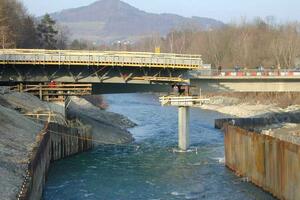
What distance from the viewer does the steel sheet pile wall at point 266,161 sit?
108ft

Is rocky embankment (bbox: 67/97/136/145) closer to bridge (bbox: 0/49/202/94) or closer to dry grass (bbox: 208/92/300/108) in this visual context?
bridge (bbox: 0/49/202/94)

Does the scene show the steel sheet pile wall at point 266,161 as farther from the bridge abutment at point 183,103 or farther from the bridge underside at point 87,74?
the bridge underside at point 87,74

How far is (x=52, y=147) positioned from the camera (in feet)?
164

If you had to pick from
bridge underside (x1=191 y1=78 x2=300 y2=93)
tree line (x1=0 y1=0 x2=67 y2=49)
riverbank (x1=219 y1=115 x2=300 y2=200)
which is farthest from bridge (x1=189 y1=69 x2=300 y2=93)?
tree line (x1=0 y1=0 x2=67 y2=49)

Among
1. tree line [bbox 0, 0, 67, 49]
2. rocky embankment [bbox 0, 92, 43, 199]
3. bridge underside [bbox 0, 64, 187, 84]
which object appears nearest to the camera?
rocky embankment [bbox 0, 92, 43, 199]

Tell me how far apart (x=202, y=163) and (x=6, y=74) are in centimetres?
2535

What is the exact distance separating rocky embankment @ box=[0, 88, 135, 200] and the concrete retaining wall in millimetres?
661

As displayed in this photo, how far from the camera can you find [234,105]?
118 metres

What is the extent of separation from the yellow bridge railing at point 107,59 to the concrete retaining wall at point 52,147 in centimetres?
758

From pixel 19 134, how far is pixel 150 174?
11.7 metres

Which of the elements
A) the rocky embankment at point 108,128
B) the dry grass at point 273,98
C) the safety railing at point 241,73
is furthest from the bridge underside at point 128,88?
the dry grass at point 273,98

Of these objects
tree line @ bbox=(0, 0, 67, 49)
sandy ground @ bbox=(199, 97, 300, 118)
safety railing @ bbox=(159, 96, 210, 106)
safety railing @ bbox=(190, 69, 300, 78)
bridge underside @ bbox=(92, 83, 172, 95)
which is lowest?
sandy ground @ bbox=(199, 97, 300, 118)

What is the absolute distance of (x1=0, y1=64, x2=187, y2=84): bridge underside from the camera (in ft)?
195

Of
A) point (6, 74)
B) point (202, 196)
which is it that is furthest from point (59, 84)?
point (202, 196)
